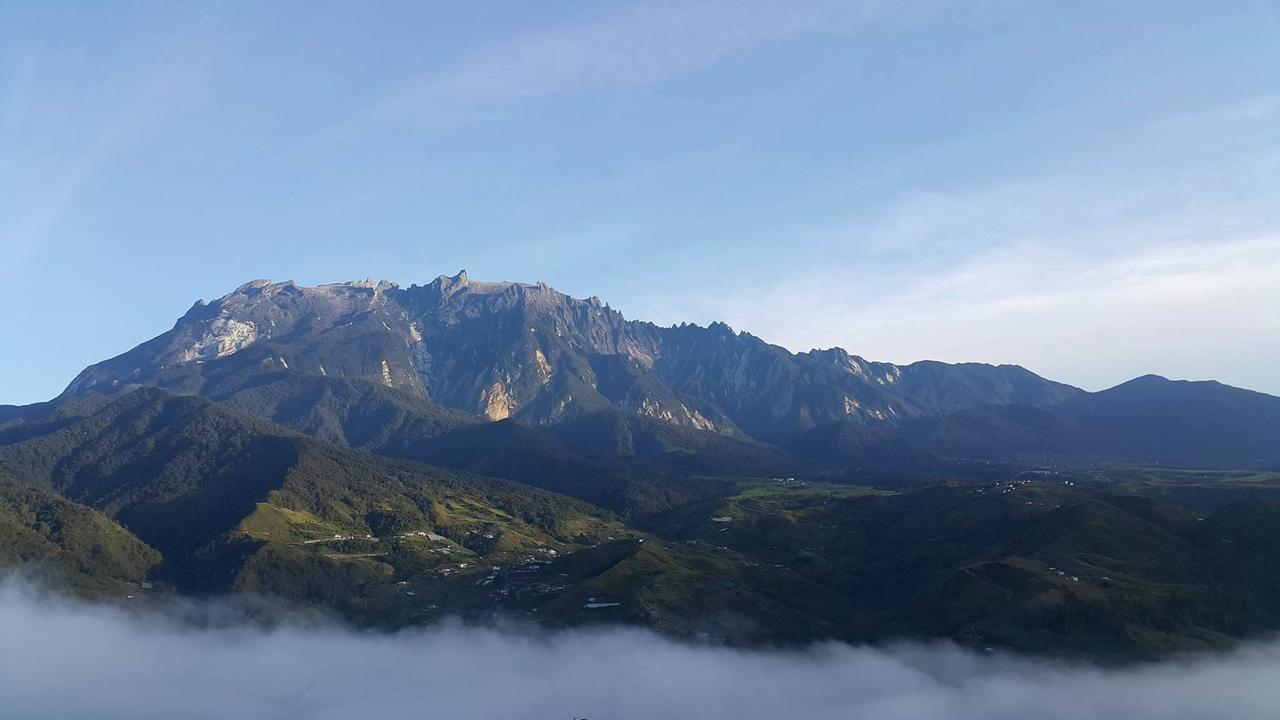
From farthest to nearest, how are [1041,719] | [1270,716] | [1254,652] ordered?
[1254,652] → [1041,719] → [1270,716]

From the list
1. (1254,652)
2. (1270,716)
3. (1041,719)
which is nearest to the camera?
(1270,716)

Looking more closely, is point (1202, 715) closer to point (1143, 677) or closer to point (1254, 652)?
point (1143, 677)

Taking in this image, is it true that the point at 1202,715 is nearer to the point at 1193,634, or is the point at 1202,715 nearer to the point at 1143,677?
the point at 1143,677

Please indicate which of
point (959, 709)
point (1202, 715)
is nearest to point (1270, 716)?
point (1202, 715)

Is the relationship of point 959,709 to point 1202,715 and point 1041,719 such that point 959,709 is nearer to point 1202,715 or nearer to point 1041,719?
point 1041,719

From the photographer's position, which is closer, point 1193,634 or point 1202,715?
point 1202,715

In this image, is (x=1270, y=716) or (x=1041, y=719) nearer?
(x=1270, y=716)

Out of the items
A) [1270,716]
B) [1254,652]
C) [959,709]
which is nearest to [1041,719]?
[959,709]

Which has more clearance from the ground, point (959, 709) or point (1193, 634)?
point (1193, 634)
